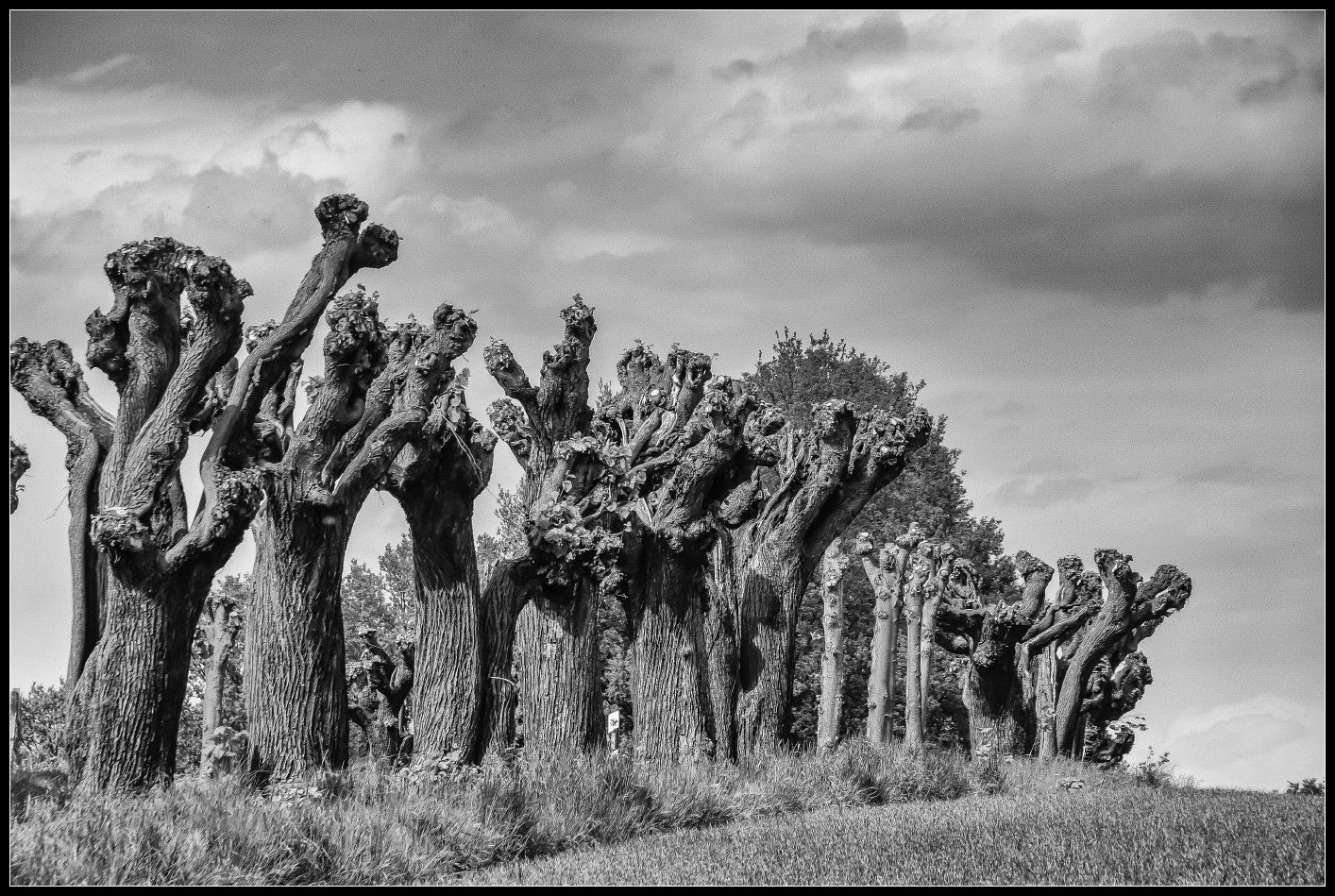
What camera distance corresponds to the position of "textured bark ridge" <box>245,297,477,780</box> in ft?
49.4

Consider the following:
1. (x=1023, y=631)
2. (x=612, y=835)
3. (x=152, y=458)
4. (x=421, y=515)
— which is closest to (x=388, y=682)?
(x=421, y=515)

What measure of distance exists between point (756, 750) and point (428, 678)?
20.8 feet

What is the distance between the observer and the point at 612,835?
586 inches

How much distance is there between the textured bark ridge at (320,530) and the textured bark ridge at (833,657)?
963 cm

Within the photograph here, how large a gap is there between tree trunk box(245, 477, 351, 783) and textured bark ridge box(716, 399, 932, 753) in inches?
309

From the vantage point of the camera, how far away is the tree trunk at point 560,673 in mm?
18438

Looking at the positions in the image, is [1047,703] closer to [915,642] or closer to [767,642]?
[915,642]

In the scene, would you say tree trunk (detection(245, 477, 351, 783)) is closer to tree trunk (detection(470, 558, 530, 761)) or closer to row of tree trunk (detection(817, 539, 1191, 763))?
tree trunk (detection(470, 558, 530, 761))

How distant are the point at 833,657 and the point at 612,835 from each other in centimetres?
946

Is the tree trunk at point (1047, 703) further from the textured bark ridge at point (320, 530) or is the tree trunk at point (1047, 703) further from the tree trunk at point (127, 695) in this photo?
the tree trunk at point (127, 695)

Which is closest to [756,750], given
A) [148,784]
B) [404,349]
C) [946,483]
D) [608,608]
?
[404,349]

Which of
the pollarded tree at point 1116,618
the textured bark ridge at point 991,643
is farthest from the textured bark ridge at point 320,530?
the pollarded tree at point 1116,618

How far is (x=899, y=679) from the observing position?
43188 millimetres

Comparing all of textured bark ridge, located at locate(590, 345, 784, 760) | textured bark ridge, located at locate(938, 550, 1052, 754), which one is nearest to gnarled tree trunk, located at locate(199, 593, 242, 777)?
textured bark ridge, located at locate(590, 345, 784, 760)
